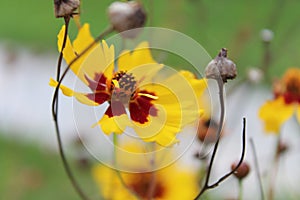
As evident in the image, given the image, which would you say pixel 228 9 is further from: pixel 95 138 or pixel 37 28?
pixel 95 138

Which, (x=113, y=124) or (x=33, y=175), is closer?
(x=113, y=124)

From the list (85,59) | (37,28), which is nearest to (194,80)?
(85,59)

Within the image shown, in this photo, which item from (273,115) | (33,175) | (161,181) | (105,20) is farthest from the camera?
(105,20)

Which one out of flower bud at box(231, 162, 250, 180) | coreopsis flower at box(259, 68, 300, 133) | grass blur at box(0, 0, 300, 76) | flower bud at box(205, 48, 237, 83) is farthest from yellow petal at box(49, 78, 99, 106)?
grass blur at box(0, 0, 300, 76)

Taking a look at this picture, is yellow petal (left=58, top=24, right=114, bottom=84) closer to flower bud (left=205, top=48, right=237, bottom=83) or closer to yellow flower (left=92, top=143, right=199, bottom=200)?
flower bud (left=205, top=48, right=237, bottom=83)

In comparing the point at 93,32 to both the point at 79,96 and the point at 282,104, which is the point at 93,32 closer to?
the point at 282,104

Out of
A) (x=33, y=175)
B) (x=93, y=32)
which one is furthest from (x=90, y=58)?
(x=93, y=32)

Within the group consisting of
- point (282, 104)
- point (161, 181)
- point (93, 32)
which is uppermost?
point (93, 32)
